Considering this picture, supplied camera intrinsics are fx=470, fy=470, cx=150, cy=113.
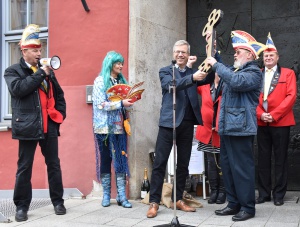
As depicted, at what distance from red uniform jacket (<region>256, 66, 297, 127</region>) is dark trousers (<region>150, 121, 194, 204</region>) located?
1086 mm

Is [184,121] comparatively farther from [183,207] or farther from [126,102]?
[183,207]

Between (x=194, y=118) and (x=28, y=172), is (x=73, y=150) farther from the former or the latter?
(x=194, y=118)

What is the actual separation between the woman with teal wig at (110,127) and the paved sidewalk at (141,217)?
309 mm

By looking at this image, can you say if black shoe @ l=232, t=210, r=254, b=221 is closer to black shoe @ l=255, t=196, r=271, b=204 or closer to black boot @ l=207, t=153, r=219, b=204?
black shoe @ l=255, t=196, r=271, b=204

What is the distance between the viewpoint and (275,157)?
20.2ft

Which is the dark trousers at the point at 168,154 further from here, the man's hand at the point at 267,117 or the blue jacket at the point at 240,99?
the man's hand at the point at 267,117

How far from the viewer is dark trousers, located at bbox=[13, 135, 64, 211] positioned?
5449 millimetres

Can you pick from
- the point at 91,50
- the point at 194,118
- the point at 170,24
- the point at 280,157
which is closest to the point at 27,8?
the point at 91,50

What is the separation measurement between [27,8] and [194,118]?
3592 mm

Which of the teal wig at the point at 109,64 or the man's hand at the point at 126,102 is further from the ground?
the teal wig at the point at 109,64

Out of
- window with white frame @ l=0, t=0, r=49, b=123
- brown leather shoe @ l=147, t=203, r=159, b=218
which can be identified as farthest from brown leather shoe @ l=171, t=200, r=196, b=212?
window with white frame @ l=0, t=0, r=49, b=123

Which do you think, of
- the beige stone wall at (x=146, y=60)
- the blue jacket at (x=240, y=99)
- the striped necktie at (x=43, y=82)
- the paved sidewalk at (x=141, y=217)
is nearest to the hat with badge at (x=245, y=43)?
the blue jacket at (x=240, y=99)

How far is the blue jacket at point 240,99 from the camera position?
4988mm

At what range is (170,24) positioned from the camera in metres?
7.26
